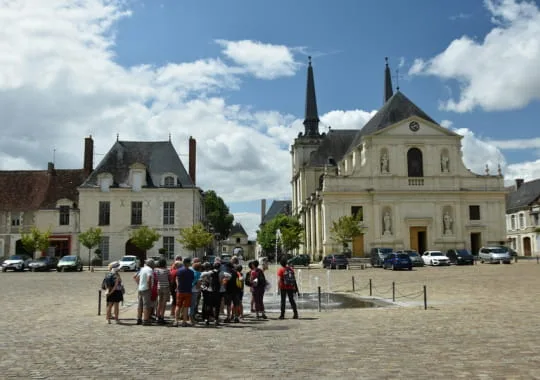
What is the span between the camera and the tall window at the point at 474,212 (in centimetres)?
5494

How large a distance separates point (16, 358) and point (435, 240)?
49973mm

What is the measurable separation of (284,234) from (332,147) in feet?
71.2

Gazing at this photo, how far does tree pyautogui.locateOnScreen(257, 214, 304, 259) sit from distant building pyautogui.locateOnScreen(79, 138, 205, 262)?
11753 millimetres

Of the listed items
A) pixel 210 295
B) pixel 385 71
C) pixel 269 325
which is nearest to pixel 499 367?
pixel 269 325

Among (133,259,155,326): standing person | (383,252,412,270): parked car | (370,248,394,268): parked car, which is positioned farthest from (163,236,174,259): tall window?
(133,259,155,326): standing person

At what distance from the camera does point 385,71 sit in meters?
84.1

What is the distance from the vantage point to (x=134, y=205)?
1885 inches

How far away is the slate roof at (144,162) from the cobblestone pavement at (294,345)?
3451 cm

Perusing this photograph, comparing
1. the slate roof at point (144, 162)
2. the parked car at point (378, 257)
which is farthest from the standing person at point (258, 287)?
the slate roof at point (144, 162)

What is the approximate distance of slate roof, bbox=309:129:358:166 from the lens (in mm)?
72894

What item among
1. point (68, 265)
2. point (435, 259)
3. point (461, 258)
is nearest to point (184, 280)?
point (68, 265)

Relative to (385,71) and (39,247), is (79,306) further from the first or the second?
(385,71)

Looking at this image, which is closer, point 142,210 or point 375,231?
point 142,210

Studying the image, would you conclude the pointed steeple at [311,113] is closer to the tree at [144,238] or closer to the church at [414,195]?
the church at [414,195]
